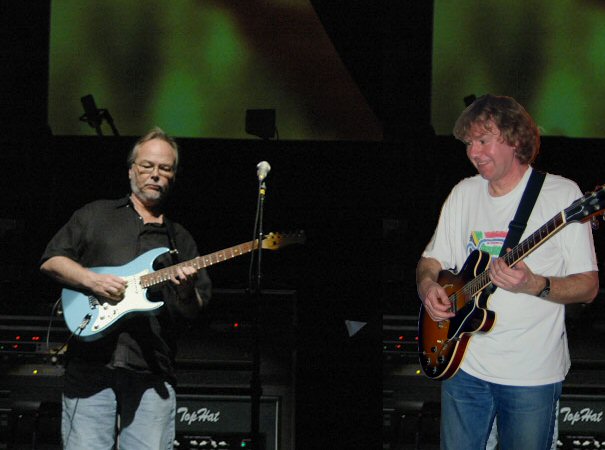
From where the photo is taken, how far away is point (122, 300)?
141 inches

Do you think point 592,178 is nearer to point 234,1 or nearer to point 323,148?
point 323,148

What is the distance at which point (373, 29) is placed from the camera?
5.16 meters

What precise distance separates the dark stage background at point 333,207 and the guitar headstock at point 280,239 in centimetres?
89

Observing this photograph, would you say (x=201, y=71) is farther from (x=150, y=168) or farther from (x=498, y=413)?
(x=498, y=413)

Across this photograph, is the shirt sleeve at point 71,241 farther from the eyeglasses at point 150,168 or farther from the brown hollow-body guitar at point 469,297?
the brown hollow-body guitar at point 469,297

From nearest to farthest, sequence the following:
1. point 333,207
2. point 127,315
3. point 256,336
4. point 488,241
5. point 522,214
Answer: point 522,214 → point 488,241 → point 256,336 → point 127,315 → point 333,207

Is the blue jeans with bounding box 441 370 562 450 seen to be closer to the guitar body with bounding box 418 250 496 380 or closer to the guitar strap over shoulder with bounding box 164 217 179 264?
the guitar body with bounding box 418 250 496 380

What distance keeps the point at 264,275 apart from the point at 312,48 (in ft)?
6.47

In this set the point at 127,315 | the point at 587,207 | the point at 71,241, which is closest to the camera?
the point at 587,207

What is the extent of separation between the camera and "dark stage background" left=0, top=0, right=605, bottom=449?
15.0 ft

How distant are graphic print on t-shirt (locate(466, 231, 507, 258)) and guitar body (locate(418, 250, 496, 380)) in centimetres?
3

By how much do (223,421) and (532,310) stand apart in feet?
7.40

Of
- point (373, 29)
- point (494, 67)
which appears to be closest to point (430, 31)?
point (373, 29)

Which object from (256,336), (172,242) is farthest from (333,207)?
(256,336)
